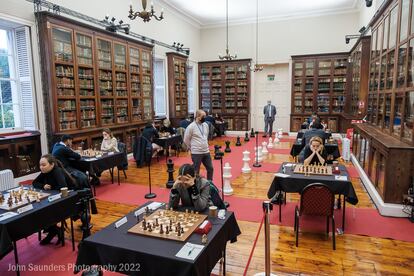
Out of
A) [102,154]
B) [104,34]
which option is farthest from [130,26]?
[102,154]

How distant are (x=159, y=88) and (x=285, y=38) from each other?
21.1ft

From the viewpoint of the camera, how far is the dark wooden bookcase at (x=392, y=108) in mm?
4391

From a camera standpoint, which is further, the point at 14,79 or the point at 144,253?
the point at 14,79

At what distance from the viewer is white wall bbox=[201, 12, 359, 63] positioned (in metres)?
12.5

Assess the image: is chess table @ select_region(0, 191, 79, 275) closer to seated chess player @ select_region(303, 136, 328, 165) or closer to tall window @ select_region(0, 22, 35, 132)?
seated chess player @ select_region(303, 136, 328, 165)

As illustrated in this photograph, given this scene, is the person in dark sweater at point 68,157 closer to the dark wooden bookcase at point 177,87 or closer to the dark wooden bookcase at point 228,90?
the dark wooden bookcase at point 177,87

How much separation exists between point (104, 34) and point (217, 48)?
7.64 metres

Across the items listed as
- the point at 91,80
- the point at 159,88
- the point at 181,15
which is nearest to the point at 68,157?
the point at 91,80

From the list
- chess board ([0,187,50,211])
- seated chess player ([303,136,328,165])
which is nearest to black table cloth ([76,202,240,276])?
chess board ([0,187,50,211])

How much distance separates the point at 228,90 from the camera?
46.8ft

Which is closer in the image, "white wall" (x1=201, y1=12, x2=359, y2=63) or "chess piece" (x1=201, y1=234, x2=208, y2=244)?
"chess piece" (x1=201, y1=234, x2=208, y2=244)

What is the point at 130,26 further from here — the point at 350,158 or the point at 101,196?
the point at 350,158

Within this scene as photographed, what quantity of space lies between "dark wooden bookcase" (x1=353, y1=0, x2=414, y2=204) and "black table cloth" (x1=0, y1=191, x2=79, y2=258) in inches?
180

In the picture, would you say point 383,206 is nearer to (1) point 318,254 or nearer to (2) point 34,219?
(1) point 318,254
